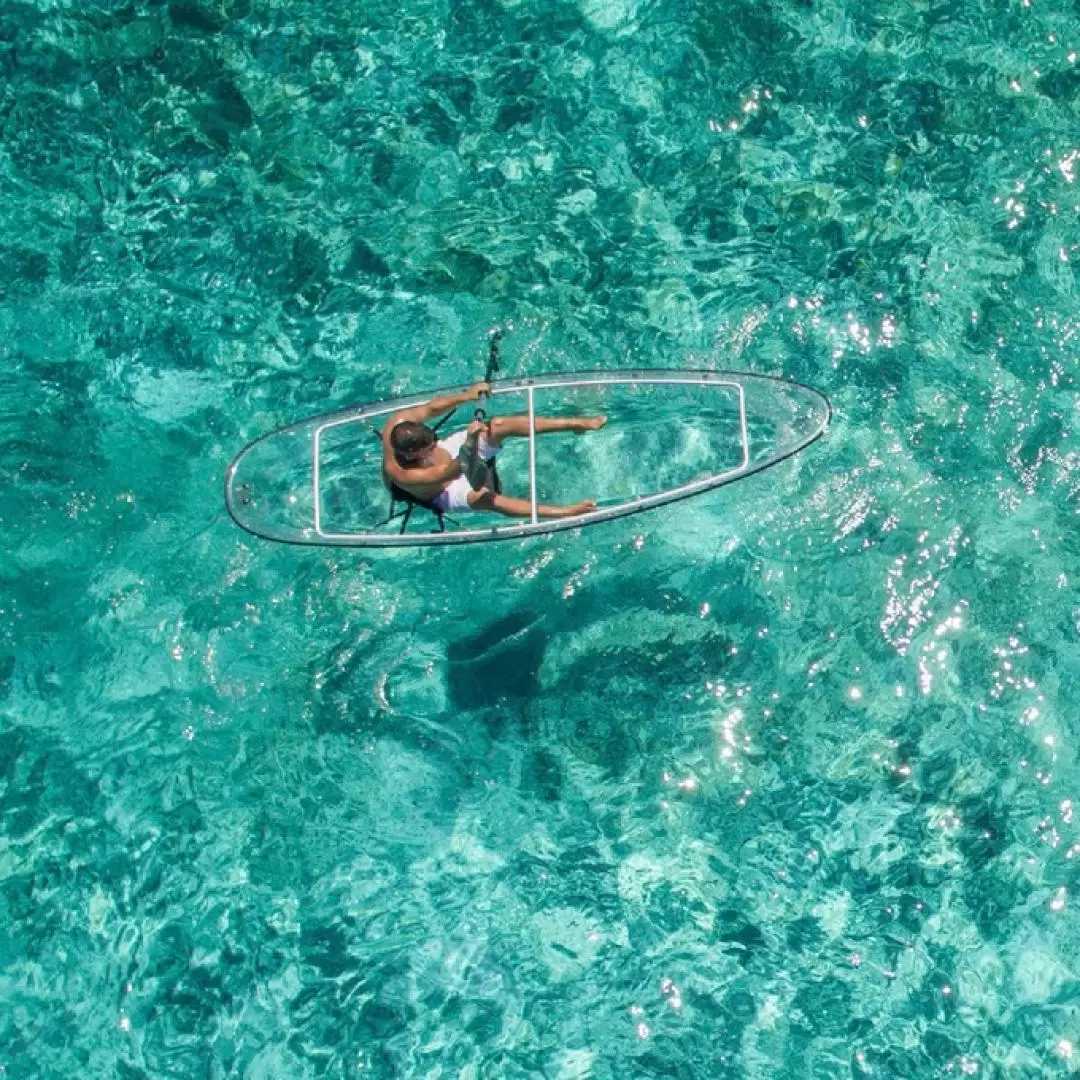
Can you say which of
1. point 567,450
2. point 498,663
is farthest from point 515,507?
point 498,663

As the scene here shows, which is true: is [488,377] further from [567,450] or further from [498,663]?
[498,663]

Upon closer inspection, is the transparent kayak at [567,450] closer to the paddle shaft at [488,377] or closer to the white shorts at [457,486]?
the paddle shaft at [488,377]

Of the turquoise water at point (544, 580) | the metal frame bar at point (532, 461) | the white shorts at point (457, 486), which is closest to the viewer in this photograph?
the metal frame bar at point (532, 461)

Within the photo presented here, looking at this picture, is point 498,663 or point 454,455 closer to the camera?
point 454,455

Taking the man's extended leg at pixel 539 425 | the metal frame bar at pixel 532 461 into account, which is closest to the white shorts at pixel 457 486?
the man's extended leg at pixel 539 425

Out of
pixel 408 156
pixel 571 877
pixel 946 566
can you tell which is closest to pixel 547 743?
pixel 571 877

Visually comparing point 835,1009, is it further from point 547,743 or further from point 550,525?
point 550,525

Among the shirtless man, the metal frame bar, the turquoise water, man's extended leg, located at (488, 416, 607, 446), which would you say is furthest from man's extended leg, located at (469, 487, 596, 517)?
the turquoise water
